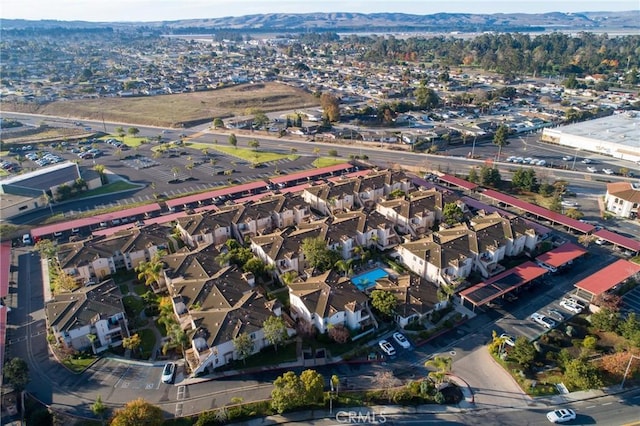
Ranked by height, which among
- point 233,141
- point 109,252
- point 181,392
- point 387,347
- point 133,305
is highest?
point 233,141

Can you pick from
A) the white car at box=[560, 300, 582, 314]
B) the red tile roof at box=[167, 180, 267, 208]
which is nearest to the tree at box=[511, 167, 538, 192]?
the white car at box=[560, 300, 582, 314]

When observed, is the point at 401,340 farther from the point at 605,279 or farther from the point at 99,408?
the point at 99,408

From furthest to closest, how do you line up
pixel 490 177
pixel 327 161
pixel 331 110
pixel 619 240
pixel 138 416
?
pixel 331 110, pixel 327 161, pixel 490 177, pixel 619 240, pixel 138 416

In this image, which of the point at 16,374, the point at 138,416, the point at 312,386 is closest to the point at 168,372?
the point at 138,416

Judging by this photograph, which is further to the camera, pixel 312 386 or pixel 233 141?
pixel 233 141

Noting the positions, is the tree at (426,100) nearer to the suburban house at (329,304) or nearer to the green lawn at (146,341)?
the suburban house at (329,304)

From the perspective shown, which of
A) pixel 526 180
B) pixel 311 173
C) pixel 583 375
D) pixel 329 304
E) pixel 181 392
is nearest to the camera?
pixel 583 375

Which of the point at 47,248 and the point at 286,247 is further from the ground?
the point at 286,247

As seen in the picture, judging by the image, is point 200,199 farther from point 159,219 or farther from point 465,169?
point 465,169
